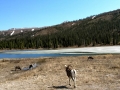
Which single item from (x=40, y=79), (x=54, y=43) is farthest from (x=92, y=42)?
(x=40, y=79)

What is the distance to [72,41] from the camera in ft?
614

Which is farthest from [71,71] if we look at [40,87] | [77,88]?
[40,87]

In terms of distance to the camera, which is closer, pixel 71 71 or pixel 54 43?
pixel 71 71

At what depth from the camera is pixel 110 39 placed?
584 feet

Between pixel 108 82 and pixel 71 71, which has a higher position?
pixel 71 71

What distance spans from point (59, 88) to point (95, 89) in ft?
10.2

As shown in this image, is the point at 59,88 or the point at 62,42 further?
the point at 62,42

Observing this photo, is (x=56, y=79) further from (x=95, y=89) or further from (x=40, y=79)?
(x=95, y=89)

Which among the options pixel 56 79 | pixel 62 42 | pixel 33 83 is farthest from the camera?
pixel 62 42

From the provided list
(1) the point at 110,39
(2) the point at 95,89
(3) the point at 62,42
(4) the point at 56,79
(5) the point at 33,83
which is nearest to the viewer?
(2) the point at 95,89

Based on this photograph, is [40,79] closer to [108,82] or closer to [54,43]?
[108,82]

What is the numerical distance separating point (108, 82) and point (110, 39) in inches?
6340

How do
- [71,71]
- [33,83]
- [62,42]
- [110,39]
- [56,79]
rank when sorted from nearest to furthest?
[71,71], [33,83], [56,79], [110,39], [62,42]

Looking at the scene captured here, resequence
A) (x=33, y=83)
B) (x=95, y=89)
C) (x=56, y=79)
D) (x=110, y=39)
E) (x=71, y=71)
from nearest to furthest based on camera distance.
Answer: (x=95, y=89) < (x=71, y=71) < (x=33, y=83) < (x=56, y=79) < (x=110, y=39)
